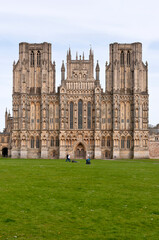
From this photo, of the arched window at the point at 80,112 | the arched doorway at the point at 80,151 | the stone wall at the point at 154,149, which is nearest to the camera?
the arched window at the point at 80,112

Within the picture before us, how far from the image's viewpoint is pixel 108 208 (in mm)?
16625

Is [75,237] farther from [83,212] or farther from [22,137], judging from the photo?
[22,137]

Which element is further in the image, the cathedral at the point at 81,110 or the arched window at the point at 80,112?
the arched window at the point at 80,112

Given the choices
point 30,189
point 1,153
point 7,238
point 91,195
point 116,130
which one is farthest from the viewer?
point 1,153

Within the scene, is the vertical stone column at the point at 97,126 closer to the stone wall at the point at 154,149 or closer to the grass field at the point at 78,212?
the stone wall at the point at 154,149

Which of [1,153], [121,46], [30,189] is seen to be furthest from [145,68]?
[30,189]

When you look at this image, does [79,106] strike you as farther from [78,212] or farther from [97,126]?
[78,212]

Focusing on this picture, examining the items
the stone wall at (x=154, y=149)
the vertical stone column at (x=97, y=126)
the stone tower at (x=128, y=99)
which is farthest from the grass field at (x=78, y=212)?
the stone wall at (x=154, y=149)

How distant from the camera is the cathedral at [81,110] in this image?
88062 mm

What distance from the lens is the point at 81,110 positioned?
89875mm

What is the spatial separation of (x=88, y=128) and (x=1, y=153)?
118ft

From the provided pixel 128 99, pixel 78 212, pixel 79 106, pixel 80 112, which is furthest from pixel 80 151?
pixel 78 212

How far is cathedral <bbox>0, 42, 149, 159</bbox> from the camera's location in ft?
289

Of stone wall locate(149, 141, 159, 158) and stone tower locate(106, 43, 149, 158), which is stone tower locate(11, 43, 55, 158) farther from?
stone wall locate(149, 141, 159, 158)
